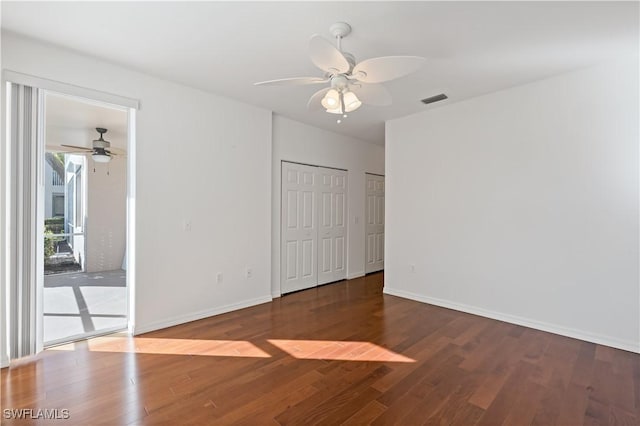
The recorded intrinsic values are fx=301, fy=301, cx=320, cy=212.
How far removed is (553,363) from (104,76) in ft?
16.0

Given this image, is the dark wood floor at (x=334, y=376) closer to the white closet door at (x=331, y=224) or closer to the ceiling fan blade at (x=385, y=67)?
the white closet door at (x=331, y=224)

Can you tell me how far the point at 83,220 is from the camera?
5.12 meters

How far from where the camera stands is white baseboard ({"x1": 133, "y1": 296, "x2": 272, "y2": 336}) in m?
3.19

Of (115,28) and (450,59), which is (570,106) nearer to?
(450,59)

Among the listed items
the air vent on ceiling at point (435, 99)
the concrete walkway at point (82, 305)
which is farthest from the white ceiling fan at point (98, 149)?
the air vent on ceiling at point (435, 99)

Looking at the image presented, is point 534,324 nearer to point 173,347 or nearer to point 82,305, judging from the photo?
point 173,347

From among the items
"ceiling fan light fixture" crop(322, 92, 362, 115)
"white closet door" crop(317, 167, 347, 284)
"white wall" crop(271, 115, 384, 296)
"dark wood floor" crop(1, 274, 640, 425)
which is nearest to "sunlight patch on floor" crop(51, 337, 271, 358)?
"dark wood floor" crop(1, 274, 640, 425)

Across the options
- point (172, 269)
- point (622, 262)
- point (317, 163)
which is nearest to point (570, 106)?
point (622, 262)

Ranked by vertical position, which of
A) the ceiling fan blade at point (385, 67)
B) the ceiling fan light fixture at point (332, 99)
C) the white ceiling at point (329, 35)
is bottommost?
the ceiling fan light fixture at point (332, 99)

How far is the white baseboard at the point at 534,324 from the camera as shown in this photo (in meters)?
2.86

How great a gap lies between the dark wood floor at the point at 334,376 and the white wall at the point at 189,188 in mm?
514

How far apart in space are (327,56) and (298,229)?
3.25 meters

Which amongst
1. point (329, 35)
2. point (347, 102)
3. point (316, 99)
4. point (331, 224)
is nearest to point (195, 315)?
point (331, 224)

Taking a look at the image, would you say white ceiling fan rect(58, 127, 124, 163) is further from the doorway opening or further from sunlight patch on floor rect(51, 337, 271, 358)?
sunlight patch on floor rect(51, 337, 271, 358)
